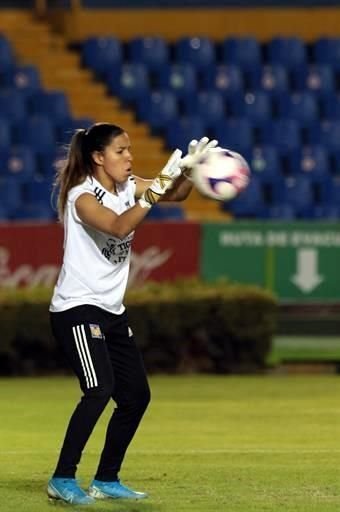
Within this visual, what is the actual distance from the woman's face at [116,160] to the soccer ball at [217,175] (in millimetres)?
380

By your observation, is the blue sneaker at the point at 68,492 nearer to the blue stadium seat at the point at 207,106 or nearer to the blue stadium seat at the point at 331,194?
the blue stadium seat at the point at 331,194

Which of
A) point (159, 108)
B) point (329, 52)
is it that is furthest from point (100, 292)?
point (329, 52)

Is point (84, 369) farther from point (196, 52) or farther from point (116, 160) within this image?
point (196, 52)

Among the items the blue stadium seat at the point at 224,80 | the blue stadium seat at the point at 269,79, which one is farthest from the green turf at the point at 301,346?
the blue stadium seat at the point at 269,79

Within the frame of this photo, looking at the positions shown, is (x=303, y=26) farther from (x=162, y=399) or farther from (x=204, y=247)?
(x=162, y=399)

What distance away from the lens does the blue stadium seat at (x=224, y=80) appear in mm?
25641

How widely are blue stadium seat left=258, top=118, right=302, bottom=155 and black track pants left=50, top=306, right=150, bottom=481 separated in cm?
1612

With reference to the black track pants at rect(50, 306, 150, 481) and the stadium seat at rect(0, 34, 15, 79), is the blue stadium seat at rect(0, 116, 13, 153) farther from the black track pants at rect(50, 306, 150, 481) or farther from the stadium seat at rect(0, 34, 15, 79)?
the black track pants at rect(50, 306, 150, 481)

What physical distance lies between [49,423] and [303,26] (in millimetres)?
14617

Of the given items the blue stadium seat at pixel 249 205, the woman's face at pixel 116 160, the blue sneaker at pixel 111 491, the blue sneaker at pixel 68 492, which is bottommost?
the blue stadium seat at pixel 249 205

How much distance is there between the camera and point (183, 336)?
59.3 ft

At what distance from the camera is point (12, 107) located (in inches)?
939

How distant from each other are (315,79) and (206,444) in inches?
585

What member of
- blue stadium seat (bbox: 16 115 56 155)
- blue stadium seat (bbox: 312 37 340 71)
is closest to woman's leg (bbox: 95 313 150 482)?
blue stadium seat (bbox: 16 115 56 155)
